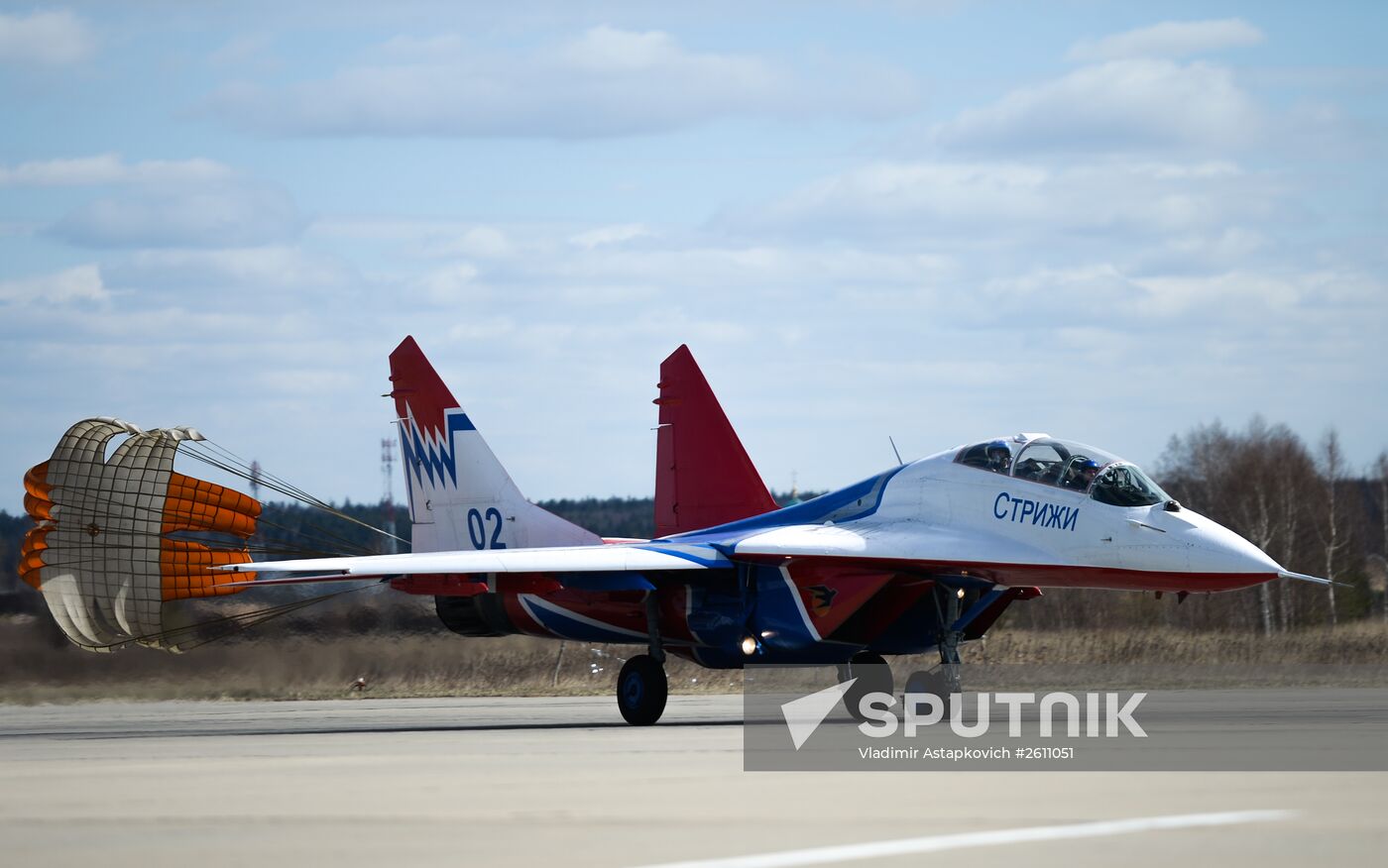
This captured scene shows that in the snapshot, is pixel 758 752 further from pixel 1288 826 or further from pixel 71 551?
pixel 71 551

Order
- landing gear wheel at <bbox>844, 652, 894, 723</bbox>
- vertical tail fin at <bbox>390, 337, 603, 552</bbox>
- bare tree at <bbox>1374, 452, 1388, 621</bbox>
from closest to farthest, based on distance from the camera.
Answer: landing gear wheel at <bbox>844, 652, 894, 723</bbox>
vertical tail fin at <bbox>390, 337, 603, 552</bbox>
bare tree at <bbox>1374, 452, 1388, 621</bbox>

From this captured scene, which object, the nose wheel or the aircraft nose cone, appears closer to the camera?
the aircraft nose cone

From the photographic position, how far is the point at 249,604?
26.2 m

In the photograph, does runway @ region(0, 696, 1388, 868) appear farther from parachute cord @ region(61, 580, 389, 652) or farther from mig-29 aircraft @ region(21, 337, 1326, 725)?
parachute cord @ region(61, 580, 389, 652)

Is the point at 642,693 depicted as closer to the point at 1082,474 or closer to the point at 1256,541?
the point at 1082,474

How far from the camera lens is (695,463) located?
2370 cm

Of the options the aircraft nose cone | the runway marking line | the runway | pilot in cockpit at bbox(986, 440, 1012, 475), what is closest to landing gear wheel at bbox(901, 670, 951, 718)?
pilot in cockpit at bbox(986, 440, 1012, 475)

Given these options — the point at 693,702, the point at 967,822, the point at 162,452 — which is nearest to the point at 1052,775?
the point at 967,822

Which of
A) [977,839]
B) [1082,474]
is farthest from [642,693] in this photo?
[977,839]

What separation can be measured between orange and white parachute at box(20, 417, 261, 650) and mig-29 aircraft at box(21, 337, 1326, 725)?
28mm

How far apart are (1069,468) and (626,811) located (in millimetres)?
8853

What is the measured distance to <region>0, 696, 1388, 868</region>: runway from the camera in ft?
26.3

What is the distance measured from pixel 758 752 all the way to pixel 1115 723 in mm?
3809

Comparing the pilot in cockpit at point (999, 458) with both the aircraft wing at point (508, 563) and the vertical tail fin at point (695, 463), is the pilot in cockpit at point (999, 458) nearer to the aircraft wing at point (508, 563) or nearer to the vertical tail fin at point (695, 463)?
the aircraft wing at point (508, 563)
